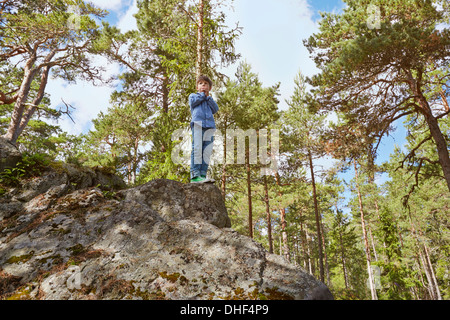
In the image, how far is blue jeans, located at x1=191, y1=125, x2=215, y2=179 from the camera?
478 centimetres

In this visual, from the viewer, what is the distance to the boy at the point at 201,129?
479 cm

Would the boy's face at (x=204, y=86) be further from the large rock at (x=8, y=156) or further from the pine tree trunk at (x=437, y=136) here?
the pine tree trunk at (x=437, y=136)

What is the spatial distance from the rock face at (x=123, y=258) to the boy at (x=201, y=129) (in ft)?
5.67

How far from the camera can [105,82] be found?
13781mm

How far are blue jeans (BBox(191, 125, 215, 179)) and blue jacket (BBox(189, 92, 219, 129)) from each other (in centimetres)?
14

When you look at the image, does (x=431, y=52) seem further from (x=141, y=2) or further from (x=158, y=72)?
(x=141, y=2)

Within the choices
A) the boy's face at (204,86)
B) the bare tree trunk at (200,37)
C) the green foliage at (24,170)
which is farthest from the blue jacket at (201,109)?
the green foliage at (24,170)

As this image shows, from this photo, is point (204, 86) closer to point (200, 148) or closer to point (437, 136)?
point (200, 148)

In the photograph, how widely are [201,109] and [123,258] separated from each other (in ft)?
10.9

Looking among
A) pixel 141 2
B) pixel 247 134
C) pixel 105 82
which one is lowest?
pixel 247 134

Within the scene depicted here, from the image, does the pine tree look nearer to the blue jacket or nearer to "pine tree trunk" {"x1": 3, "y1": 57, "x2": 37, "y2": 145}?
the blue jacket

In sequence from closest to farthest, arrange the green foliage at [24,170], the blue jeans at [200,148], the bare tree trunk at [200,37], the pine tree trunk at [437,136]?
the green foliage at [24,170], the blue jeans at [200,148], the bare tree trunk at [200,37], the pine tree trunk at [437,136]
